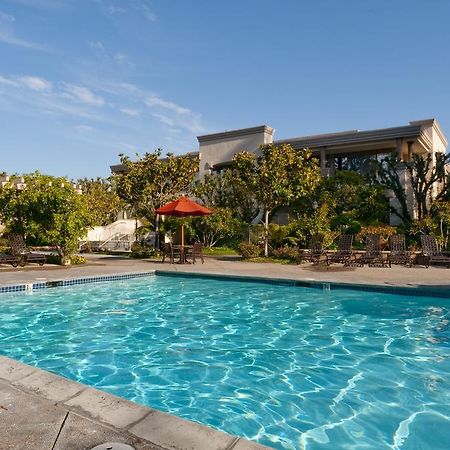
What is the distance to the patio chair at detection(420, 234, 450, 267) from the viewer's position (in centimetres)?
1653

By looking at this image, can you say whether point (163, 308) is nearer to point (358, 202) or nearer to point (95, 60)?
point (95, 60)

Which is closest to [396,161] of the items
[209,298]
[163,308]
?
[209,298]

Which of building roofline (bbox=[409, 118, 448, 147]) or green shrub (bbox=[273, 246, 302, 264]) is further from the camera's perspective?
building roofline (bbox=[409, 118, 448, 147])

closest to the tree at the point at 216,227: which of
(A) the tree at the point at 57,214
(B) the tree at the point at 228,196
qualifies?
(B) the tree at the point at 228,196

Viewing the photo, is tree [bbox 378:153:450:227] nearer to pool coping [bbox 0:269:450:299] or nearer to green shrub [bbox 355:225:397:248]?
green shrub [bbox 355:225:397:248]

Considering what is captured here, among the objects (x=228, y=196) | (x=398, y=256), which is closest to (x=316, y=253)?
(x=398, y=256)

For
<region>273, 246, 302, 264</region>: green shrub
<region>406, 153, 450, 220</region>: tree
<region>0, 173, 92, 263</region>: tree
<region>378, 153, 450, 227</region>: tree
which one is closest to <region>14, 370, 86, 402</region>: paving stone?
<region>0, 173, 92, 263</region>: tree

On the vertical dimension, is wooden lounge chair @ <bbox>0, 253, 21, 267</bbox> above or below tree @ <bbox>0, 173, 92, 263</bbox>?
below

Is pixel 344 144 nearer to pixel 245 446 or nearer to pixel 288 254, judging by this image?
pixel 288 254

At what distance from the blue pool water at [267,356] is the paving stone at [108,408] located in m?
1.37

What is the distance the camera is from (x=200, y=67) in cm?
1645

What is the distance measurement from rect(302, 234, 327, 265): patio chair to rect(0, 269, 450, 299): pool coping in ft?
16.0

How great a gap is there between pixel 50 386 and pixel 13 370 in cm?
72

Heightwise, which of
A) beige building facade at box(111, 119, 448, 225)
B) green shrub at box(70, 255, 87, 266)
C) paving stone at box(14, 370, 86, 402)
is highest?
beige building facade at box(111, 119, 448, 225)
